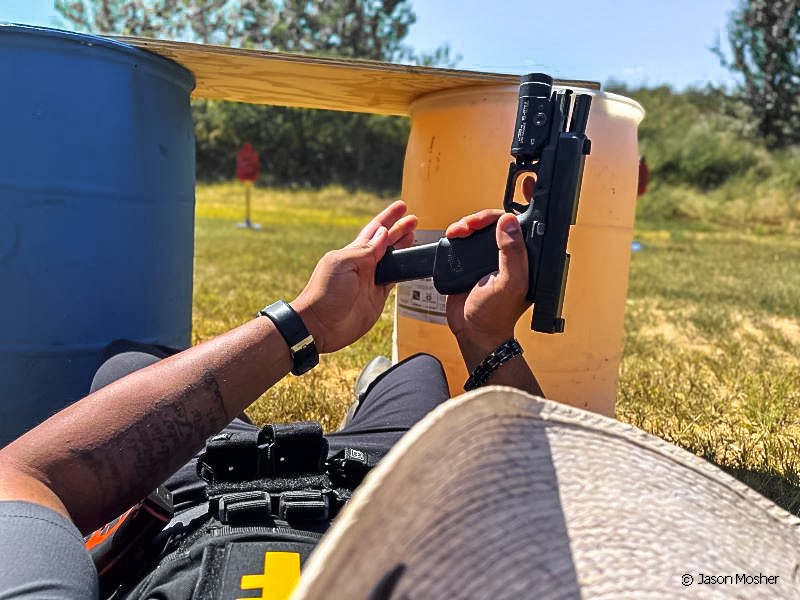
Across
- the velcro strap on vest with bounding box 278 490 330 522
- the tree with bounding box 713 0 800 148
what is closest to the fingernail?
the velcro strap on vest with bounding box 278 490 330 522

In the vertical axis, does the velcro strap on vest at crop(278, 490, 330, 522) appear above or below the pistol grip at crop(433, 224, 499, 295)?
below

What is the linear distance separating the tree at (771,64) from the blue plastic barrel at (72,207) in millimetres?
21141

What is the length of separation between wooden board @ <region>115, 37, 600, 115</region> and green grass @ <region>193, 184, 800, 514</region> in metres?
1.01

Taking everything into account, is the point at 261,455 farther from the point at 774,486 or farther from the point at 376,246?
the point at 774,486

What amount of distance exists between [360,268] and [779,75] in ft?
74.8

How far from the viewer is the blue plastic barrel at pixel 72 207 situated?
5.11ft

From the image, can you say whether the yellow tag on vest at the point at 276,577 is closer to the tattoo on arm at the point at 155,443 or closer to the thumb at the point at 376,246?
the tattoo on arm at the point at 155,443

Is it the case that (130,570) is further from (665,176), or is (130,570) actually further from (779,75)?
(779,75)

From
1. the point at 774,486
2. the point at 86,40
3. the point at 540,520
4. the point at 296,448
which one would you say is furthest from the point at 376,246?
the point at 774,486

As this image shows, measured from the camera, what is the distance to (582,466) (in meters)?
0.60

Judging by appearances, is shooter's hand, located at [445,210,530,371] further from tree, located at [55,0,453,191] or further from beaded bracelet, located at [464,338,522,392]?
tree, located at [55,0,453,191]

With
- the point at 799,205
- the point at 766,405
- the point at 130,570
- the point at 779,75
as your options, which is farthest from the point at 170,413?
the point at 779,75

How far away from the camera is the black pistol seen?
50.6 inches

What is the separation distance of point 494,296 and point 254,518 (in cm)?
65
